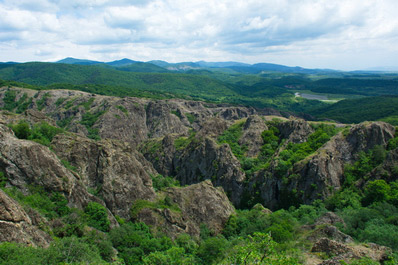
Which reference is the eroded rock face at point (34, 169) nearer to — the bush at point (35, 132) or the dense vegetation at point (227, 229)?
the dense vegetation at point (227, 229)

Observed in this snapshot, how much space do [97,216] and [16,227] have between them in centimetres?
1275

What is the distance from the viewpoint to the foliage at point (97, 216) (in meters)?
33.9

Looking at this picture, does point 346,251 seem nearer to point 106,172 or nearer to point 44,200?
point 44,200

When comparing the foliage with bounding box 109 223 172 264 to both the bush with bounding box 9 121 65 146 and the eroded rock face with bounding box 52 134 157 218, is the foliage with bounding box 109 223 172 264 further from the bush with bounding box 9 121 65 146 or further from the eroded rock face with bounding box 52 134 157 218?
the bush with bounding box 9 121 65 146

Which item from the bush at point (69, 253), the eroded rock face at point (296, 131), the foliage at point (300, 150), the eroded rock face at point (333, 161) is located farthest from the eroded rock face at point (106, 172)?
the eroded rock face at point (296, 131)

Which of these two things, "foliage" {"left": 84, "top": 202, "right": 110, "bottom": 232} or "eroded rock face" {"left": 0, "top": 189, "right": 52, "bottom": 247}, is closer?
"eroded rock face" {"left": 0, "top": 189, "right": 52, "bottom": 247}

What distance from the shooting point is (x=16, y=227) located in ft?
74.3

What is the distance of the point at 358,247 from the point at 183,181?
53.7 metres

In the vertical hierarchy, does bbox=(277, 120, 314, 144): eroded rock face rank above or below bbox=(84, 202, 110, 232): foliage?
above

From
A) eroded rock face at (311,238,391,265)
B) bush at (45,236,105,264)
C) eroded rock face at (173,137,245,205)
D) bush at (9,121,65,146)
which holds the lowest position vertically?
eroded rock face at (173,137,245,205)

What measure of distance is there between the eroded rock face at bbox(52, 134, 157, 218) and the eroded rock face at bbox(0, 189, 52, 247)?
Answer: 16.3m

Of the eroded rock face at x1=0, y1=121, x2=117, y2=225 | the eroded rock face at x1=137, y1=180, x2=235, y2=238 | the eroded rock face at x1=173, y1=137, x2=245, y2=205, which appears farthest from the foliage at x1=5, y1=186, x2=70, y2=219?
the eroded rock face at x1=173, y1=137, x2=245, y2=205

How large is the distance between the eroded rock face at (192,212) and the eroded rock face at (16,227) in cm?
1751

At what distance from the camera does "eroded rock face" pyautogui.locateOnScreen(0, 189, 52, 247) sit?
21.8m
